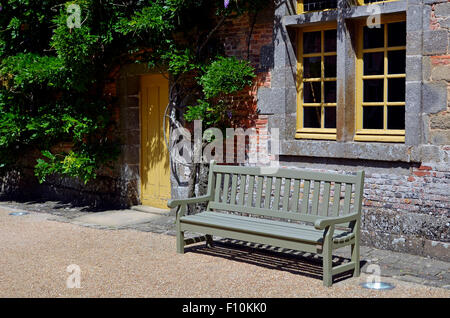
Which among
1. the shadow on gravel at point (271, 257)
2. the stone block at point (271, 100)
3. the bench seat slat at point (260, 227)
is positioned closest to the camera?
the bench seat slat at point (260, 227)

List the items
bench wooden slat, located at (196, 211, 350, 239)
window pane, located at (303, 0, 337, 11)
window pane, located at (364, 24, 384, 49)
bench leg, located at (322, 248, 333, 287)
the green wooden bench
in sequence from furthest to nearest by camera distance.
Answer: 1. window pane, located at (303, 0, 337, 11)
2. window pane, located at (364, 24, 384, 49)
3. bench wooden slat, located at (196, 211, 350, 239)
4. the green wooden bench
5. bench leg, located at (322, 248, 333, 287)

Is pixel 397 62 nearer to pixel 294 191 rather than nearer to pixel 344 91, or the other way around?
pixel 344 91

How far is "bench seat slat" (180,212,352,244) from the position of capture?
5617 mm

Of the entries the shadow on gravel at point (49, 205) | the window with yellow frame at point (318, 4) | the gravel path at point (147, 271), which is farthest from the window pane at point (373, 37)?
the shadow on gravel at point (49, 205)

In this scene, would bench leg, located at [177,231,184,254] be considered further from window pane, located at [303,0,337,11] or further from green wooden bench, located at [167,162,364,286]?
window pane, located at [303,0,337,11]

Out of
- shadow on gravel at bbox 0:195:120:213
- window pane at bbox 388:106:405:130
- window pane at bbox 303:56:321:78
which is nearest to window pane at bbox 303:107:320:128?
window pane at bbox 303:56:321:78

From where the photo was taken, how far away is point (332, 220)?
17.7ft

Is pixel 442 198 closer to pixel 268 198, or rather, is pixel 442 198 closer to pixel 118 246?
pixel 268 198

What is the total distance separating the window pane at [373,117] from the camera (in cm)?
711

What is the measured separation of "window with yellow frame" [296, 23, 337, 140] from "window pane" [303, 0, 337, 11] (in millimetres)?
241

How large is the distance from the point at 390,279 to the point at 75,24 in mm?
5997

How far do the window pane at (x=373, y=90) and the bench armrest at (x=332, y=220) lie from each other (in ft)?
6.56

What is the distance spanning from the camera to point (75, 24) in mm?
8859

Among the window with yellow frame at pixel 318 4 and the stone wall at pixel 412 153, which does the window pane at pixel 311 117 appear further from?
the window with yellow frame at pixel 318 4
